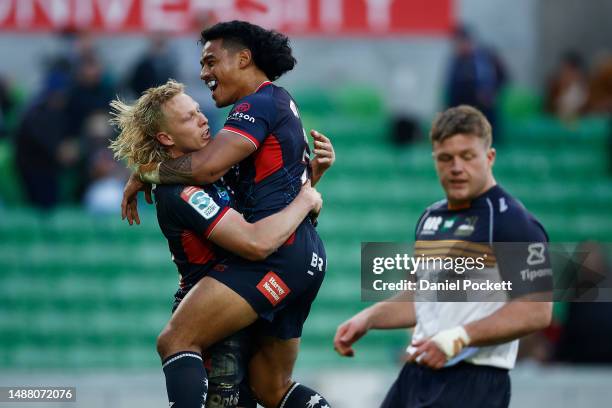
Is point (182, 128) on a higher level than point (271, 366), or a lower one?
higher

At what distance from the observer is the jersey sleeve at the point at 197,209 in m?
4.74

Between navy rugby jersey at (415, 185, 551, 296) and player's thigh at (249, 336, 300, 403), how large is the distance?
2.98 feet

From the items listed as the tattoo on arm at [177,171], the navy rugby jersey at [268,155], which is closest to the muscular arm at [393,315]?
the navy rugby jersey at [268,155]

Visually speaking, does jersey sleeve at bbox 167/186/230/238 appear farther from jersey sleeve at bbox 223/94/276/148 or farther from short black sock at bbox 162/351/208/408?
short black sock at bbox 162/351/208/408

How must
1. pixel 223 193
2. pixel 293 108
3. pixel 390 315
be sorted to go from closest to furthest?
pixel 223 193, pixel 293 108, pixel 390 315

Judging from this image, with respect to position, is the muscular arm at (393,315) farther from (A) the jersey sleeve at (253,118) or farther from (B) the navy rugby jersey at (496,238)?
(A) the jersey sleeve at (253,118)

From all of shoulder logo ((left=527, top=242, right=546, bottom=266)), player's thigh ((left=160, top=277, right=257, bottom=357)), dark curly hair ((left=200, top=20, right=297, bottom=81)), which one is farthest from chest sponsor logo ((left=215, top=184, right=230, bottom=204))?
shoulder logo ((left=527, top=242, right=546, bottom=266))

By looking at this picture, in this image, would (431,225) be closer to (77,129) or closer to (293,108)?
(293,108)

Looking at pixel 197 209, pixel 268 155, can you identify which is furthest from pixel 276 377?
pixel 268 155

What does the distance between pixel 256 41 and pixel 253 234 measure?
0.90 metres

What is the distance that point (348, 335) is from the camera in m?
5.57

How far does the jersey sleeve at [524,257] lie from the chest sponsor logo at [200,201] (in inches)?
55.3

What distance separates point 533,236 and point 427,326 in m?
0.72

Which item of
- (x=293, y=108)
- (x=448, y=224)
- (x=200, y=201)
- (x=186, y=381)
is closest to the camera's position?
(x=186, y=381)
